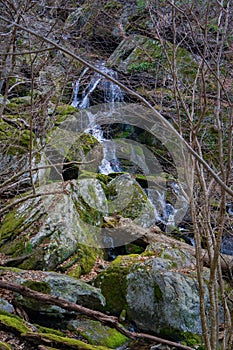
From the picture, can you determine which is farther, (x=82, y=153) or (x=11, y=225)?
(x=82, y=153)

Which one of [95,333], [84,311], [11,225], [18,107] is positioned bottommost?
[95,333]

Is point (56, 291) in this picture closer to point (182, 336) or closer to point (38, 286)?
point (38, 286)

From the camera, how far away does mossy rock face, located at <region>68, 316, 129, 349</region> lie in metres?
3.67

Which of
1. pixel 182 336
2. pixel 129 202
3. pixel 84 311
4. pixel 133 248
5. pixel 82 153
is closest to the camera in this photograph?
pixel 84 311

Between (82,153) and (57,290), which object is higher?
(82,153)

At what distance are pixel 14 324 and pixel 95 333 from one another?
3.89 feet

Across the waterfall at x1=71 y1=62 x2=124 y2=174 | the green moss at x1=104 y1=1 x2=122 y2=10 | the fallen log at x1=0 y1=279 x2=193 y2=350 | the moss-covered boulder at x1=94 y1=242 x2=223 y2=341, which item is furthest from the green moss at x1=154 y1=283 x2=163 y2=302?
the green moss at x1=104 y1=1 x2=122 y2=10

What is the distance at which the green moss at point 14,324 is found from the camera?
2891mm

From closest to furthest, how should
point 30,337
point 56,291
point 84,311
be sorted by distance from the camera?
point 84,311, point 30,337, point 56,291

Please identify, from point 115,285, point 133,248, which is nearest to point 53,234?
point 115,285

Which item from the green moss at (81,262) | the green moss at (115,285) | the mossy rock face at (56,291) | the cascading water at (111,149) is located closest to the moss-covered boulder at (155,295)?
the green moss at (115,285)

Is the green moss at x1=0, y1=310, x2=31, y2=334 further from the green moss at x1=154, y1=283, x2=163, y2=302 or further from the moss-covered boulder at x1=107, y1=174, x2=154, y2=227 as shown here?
the moss-covered boulder at x1=107, y1=174, x2=154, y2=227

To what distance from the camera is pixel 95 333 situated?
3775 mm

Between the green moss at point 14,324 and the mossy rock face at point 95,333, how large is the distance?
0.83m
